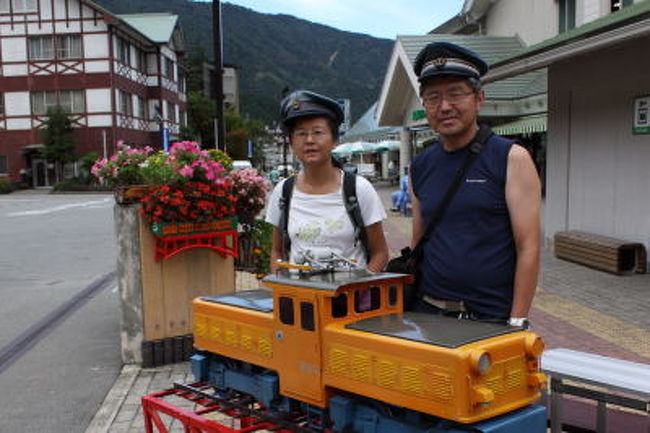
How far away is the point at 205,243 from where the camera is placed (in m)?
5.57

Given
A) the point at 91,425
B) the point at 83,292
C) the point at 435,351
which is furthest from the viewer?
the point at 83,292

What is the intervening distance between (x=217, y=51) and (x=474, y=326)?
9.65 meters

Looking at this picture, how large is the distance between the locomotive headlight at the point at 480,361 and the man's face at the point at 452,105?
0.93m

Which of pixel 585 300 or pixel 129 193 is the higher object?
pixel 129 193

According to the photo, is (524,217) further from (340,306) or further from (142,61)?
(142,61)

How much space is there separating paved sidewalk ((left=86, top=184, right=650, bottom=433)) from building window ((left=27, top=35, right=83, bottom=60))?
134 ft

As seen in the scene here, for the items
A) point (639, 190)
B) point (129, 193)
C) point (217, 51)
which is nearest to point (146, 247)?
point (129, 193)

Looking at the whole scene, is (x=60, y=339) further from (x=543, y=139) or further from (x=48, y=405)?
(x=543, y=139)

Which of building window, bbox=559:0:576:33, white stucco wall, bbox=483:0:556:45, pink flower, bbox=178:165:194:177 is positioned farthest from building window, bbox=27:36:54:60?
pink flower, bbox=178:165:194:177

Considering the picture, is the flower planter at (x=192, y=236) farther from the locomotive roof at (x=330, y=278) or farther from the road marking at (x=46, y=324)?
the locomotive roof at (x=330, y=278)

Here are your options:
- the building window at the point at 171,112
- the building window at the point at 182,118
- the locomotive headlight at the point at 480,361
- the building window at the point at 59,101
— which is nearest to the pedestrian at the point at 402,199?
the locomotive headlight at the point at 480,361

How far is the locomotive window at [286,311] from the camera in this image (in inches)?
100

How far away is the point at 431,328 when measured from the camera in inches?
89.0

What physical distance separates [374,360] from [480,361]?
37cm
